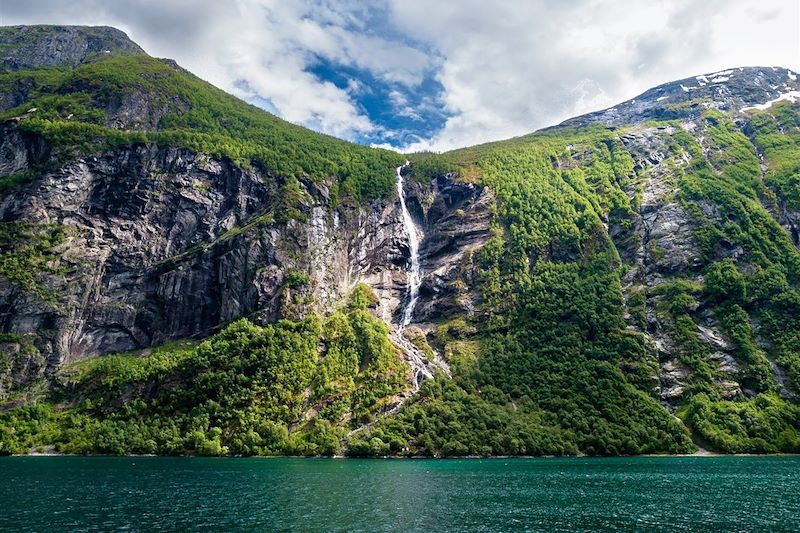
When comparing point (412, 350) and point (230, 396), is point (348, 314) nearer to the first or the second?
point (412, 350)

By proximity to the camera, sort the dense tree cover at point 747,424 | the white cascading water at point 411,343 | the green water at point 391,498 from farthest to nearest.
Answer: the white cascading water at point 411,343, the dense tree cover at point 747,424, the green water at point 391,498

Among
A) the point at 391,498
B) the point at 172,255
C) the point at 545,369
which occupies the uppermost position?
the point at 172,255

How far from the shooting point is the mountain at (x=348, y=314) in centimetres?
12069

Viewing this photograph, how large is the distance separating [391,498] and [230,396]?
265 ft

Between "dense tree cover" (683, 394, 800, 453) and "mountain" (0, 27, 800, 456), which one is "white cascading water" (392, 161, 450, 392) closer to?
"mountain" (0, 27, 800, 456)

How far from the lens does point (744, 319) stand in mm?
144625

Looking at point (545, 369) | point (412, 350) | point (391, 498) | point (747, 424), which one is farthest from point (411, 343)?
point (391, 498)

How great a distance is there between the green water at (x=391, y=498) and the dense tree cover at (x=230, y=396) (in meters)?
28.4

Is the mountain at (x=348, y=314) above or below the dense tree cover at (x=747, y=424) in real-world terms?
above

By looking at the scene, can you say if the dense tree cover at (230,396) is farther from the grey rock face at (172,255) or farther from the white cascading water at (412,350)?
the grey rock face at (172,255)

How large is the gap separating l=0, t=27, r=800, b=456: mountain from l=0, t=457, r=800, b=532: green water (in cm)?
3400

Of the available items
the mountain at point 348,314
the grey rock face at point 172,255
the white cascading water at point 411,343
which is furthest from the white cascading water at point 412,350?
the grey rock face at point 172,255

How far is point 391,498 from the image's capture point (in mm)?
56188

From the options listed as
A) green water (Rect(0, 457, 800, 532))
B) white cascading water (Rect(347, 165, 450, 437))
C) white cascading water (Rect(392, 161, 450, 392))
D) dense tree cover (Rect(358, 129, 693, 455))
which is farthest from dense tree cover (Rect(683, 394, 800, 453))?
white cascading water (Rect(392, 161, 450, 392))
